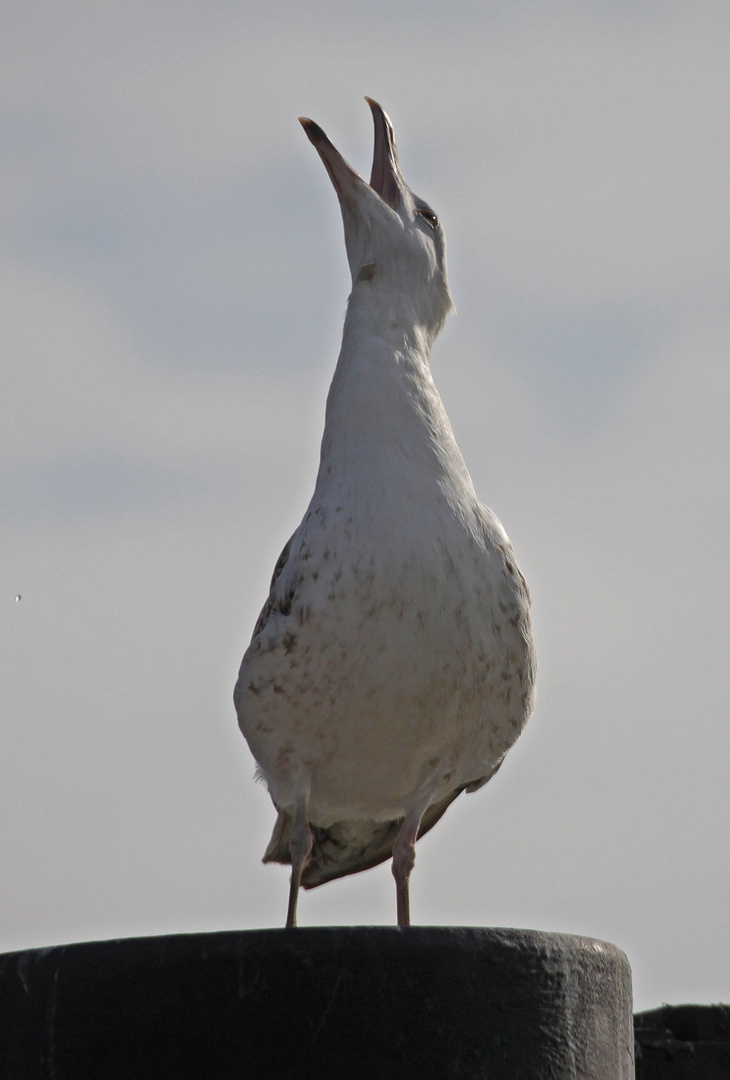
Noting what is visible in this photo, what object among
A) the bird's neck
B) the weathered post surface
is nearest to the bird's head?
Answer: the bird's neck

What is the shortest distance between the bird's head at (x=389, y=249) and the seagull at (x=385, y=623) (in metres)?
0.02

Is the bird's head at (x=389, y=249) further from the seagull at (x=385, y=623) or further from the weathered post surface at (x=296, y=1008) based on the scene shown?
the weathered post surface at (x=296, y=1008)

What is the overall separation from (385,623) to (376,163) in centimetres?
337

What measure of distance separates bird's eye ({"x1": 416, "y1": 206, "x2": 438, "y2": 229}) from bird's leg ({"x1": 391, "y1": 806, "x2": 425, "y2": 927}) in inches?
137

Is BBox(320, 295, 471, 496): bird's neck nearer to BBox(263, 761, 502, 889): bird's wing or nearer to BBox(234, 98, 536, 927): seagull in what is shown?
BBox(234, 98, 536, 927): seagull

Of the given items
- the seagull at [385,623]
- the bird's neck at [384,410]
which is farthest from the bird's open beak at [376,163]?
the bird's neck at [384,410]

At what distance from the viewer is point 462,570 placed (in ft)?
21.8

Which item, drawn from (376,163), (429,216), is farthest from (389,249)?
(376,163)

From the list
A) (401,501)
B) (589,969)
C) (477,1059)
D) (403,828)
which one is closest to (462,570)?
(401,501)

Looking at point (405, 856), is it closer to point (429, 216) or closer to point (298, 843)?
point (298, 843)

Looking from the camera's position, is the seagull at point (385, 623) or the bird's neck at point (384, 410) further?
the bird's neck at point (384, 410)

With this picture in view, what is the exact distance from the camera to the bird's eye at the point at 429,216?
Result: 8.30 meters

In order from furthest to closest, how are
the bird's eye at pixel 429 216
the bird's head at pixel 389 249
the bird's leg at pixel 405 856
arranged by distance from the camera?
the bird's eye at pixel 429 216, the bird's head at pixel 389 249, the bird's leg at pixel 405 856

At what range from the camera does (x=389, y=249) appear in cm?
786
